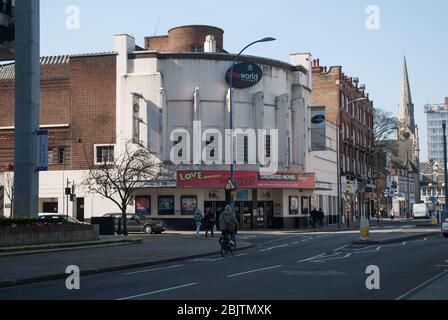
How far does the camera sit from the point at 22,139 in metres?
27.4

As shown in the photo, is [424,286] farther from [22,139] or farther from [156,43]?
[156,43]

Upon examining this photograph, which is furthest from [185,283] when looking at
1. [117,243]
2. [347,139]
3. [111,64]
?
[347,139]

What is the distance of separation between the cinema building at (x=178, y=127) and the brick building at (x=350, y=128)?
10.5 metres

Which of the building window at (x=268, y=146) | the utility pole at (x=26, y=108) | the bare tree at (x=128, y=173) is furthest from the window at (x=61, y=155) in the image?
the utility pole at (x=26, y=108)

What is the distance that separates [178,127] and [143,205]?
6.52 metres

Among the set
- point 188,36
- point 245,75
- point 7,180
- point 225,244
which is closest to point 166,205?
point 245,75

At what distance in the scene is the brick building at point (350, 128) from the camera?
65.4m

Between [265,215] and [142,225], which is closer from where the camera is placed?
[142,225]

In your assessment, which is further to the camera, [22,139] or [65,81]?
[65,81]

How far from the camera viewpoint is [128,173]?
40312 millimetres

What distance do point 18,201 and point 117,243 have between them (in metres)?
4.56

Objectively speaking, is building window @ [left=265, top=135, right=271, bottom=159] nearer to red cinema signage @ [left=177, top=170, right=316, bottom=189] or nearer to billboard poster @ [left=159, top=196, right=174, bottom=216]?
red cinema signage @ [left=177, top=170, right=316, bottom=189]

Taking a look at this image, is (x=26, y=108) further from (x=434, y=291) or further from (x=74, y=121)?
(x=74, y=121)

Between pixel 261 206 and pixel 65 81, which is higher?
pixel 65 81
